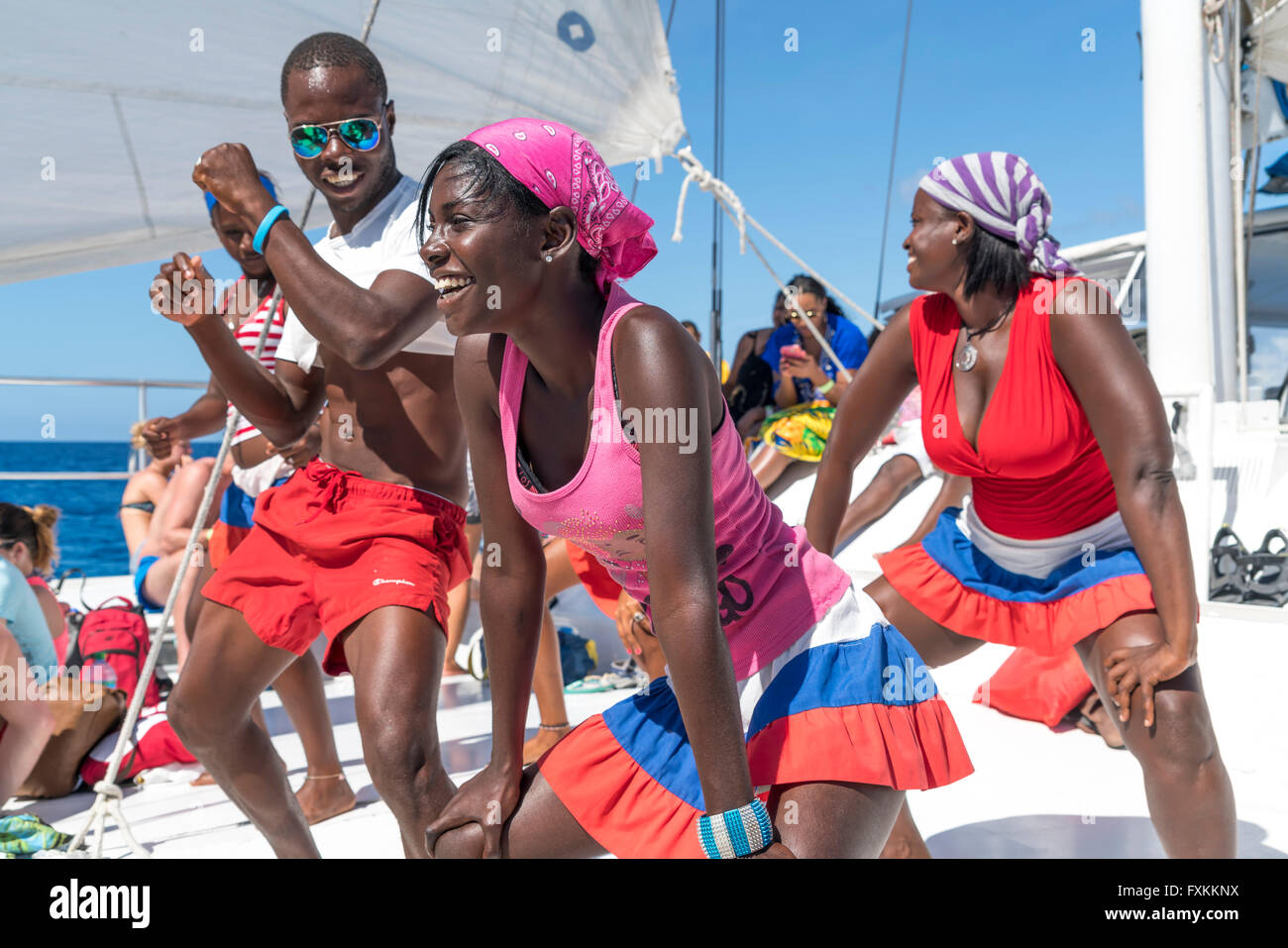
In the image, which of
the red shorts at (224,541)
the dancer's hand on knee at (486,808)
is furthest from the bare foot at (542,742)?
the dancer's hand on knee at (486,808)

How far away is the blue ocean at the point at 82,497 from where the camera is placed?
31391 mm

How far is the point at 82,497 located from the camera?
48094mm

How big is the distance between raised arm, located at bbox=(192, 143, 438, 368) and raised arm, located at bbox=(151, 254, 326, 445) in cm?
23

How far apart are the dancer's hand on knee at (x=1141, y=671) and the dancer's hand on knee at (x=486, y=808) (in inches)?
44.2

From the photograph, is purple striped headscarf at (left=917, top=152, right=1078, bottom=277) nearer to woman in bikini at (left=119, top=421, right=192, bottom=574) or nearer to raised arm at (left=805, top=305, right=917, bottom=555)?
raised arm at (left=805, top=305, right=917, bottom=555)

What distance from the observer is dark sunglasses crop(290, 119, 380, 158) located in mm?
1949

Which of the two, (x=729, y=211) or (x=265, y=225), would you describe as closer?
(x=265, y=225)

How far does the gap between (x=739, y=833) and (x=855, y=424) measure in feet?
4.28

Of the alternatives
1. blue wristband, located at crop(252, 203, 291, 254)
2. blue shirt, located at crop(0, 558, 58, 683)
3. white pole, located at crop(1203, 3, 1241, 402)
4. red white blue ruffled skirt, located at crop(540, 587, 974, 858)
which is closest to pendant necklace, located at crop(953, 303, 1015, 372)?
red white blue ruffled skirt, located at crop(540, 587, 974, 858)

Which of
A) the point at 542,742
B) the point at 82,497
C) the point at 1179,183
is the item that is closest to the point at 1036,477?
the point at 542,742

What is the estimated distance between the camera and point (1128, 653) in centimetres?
→ 191

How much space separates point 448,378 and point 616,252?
2.72 ft
